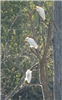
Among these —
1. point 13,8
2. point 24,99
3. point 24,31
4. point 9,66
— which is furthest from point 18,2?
point 24,99

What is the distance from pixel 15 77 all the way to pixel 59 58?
266 inches

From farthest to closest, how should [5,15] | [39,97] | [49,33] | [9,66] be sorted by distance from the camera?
[5,15] < [9,66] < [39,97] < [49,33]

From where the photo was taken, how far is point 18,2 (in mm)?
13008

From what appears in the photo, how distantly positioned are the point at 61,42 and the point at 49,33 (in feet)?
1.13

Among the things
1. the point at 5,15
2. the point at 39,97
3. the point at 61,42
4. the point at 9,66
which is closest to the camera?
the point at 61,42

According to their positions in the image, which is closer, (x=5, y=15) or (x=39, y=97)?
(x=39, y=97)

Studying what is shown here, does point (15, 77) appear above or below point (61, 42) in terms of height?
below

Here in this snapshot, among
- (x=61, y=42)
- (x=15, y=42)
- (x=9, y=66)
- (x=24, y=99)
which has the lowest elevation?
(x=24, y=99)

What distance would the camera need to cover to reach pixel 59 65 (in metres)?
4.17

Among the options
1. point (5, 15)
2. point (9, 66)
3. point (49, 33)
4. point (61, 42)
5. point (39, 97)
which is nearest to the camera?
point (49, 33)

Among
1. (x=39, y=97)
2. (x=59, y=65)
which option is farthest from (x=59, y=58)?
(x=39, y=97)

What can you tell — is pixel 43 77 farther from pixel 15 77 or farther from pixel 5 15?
pixel 5 15

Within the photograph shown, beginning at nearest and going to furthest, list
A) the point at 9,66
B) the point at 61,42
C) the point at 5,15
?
1. the point at 61,42
2. the point at 9,66
3. the point at 5,15

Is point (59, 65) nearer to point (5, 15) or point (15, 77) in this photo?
point (15, 77)
